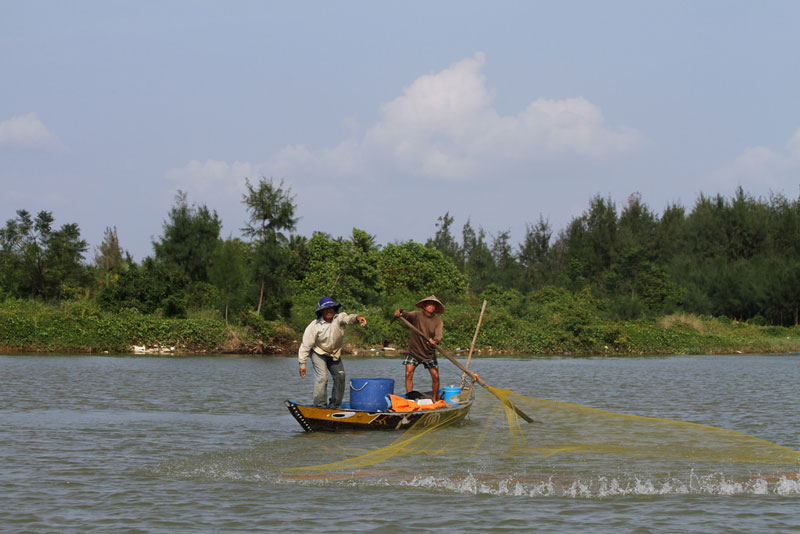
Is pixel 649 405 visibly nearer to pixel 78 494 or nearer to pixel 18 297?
pixel 78 494

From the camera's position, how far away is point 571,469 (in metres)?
9.91

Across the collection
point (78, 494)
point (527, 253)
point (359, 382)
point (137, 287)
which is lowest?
point (78, 494)

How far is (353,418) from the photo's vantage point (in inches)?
480

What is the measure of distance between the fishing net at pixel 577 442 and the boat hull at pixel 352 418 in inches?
4.0

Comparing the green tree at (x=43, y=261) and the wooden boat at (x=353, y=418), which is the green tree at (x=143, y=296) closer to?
the green tree at (x=43, y=261)

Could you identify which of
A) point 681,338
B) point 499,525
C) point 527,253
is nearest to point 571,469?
Result: point 499,525

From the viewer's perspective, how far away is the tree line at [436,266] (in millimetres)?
38156

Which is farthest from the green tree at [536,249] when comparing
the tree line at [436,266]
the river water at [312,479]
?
the river water at [312,479]

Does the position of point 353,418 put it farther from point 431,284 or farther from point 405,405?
point 431,284

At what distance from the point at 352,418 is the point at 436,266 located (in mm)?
40002

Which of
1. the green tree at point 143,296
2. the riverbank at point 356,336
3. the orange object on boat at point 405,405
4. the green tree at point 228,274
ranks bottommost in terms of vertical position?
the orange object on boat at point 405,405

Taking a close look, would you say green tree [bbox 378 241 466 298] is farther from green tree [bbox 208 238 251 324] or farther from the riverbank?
green tree [bbox 208 238 251 324]

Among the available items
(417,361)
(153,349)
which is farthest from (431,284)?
A: (417,361)

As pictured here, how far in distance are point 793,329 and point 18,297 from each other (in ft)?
137
